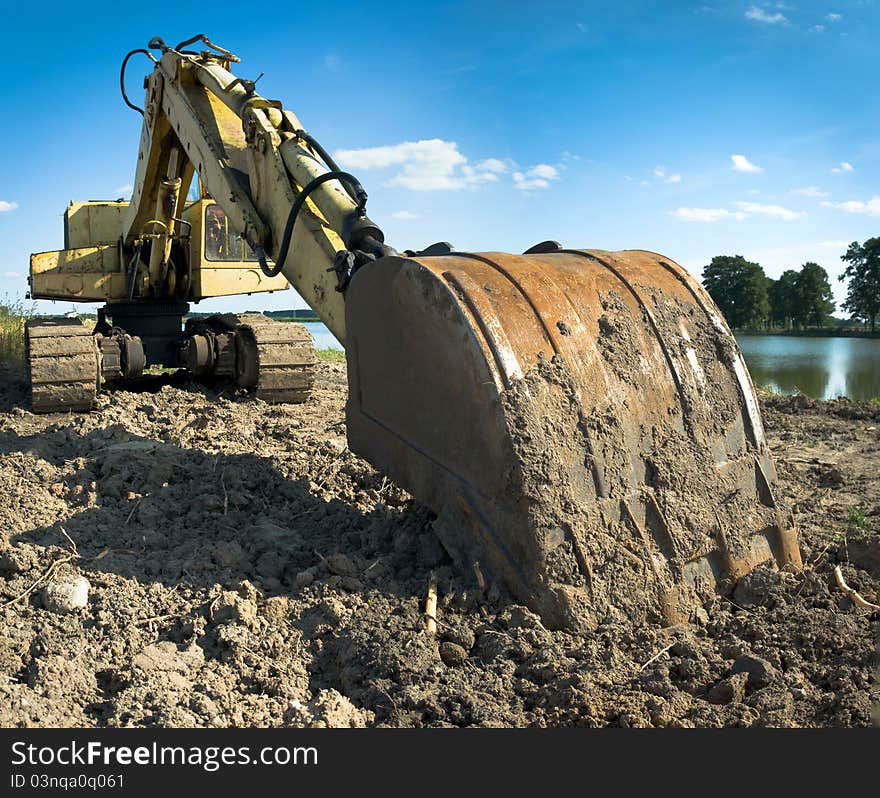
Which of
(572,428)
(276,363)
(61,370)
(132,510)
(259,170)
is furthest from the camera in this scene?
(276,363)

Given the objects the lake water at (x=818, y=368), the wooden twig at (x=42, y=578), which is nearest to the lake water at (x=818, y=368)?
the lake water at (x=818, y=368)

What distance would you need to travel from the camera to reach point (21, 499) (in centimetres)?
423

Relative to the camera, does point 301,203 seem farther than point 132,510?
Yes

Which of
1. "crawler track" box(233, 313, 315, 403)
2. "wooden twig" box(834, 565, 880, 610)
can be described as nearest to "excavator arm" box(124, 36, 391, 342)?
"crawler track" box(233, 313, 315, 403)

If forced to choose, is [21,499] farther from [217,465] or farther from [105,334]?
[105,334]

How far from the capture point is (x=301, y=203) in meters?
4.61

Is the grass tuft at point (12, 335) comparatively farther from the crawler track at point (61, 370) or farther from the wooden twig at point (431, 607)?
the wooden twig at point (431, 607)

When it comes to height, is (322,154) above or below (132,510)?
above

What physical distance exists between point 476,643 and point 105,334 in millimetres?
5811

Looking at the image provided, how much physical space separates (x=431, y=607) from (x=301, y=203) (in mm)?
2444

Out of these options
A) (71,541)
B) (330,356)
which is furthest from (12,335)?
(71,541)

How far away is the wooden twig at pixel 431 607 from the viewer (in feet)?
10.2

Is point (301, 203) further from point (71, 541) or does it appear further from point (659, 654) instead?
point (659, 654)

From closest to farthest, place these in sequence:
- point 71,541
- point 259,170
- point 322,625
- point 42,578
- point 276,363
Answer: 1. point 322,625
2. point 42,578
3. point 71,541
4. point 259,170
5. point 276,363
